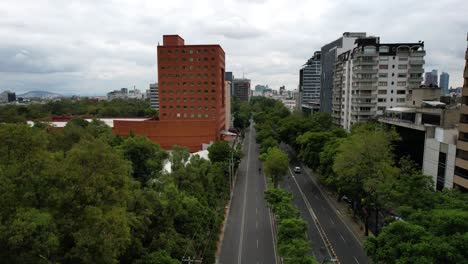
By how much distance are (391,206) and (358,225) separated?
1055cm

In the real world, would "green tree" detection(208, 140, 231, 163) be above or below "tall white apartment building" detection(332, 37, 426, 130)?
below

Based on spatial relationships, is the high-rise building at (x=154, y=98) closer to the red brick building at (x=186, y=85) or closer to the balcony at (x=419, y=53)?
the red brick building at (x=186, y=85)

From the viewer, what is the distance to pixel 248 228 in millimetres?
33688

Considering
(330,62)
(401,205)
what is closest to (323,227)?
(401,205)

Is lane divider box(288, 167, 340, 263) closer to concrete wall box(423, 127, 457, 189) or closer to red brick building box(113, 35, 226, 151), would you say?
concrete wall box(423, 127, 457, 189)

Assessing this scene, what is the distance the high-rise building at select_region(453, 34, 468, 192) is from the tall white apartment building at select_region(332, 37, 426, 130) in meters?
31.7

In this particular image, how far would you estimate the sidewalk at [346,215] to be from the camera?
32.5 metres

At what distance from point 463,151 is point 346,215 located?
543 inches

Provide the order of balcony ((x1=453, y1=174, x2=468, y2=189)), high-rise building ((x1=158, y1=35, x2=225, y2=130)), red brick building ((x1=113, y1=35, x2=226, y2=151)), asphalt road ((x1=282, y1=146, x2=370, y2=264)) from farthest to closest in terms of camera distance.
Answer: high-rise building ((x1=158, y1=35, x2=225, y2=130)), red brick building ((x1=113, y1=35, x2=226, y2=151)), balcony ((x1=453, y1=174, x2=468, y2=189)), asphalt road ((x1=282, y1=146, x2=370, y2=264))

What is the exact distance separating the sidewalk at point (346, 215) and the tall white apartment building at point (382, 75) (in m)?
23.8

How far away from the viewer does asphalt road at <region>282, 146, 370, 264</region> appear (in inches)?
1099

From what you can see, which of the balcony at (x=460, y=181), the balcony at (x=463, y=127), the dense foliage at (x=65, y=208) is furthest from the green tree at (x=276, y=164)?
the dense foliage at (x=65, y=208)

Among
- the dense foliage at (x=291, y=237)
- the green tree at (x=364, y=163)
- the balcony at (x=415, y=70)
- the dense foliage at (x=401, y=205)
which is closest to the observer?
the dense foliage at (x=401, y=205)

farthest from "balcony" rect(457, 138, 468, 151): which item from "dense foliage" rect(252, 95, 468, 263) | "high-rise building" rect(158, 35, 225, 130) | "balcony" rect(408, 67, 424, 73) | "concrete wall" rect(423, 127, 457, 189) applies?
"high-rise building" rect(158, 35, 225, 130)
